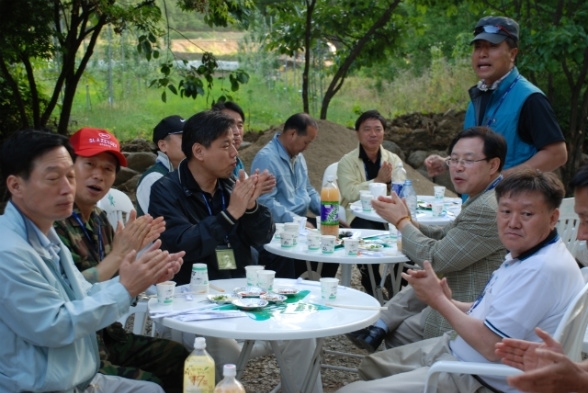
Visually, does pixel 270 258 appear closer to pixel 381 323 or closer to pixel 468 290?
pixel 381 323

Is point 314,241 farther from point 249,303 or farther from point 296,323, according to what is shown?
point 296,323

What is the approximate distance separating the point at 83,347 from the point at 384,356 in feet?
4.22

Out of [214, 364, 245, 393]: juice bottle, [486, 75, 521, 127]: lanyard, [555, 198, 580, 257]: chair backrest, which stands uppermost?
[486, 75, 521, 127]: lanyard

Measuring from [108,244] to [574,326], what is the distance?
2.04 m

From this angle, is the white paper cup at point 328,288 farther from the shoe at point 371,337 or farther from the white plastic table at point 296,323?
the shoe at point 371,337

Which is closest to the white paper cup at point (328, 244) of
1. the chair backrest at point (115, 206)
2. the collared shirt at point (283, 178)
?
the chair backrest at point (115, 206)

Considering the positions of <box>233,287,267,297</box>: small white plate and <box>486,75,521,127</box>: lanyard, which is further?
<box>486,75,521,127</box>: lanyard

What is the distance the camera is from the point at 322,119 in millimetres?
10820

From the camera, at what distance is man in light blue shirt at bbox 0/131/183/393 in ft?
7.54

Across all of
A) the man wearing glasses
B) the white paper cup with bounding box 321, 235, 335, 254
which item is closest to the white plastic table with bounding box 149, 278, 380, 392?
the man wearing glasses

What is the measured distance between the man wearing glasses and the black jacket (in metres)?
0.69

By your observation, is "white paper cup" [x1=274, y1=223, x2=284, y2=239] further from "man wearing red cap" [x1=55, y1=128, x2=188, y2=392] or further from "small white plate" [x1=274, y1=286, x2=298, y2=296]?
"man wearing red cap" [x1=55, y1=128, x2=188, y2=392]

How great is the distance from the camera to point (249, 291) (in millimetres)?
3186

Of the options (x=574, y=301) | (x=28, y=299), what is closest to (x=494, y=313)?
(x=574, y=301)
